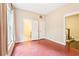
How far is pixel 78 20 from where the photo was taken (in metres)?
5.92

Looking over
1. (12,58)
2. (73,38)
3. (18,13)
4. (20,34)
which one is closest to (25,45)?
(20,34)

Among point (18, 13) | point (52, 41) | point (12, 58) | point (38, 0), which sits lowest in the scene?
point (52, 41)

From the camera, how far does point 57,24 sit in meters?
5.11

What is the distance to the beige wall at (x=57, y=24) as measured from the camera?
4525 mm

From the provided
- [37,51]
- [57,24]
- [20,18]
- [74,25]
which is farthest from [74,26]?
[20,18]

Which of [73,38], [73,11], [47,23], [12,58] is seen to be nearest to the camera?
[12,58]

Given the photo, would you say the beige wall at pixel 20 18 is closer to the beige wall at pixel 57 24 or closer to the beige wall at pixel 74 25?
the beige wall at pixel 57 24

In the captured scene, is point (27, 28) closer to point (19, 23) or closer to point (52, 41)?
point (19, 23)

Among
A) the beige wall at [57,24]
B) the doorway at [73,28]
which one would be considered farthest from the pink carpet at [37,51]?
the doorway at [73,28]

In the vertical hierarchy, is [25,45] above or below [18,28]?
below

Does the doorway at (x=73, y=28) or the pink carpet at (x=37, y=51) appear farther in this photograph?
the doorway at (x=73, y=28)

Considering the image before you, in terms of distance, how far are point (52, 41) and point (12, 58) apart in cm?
438

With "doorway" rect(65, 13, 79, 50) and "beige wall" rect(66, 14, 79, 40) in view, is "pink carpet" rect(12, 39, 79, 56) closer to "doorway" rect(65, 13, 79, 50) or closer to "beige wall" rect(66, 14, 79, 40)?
"doorway" rect(65, 13, 79, 50)

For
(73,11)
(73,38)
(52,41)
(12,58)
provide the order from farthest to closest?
(73,38) < (52,41) < (73,11) < (12,58)
